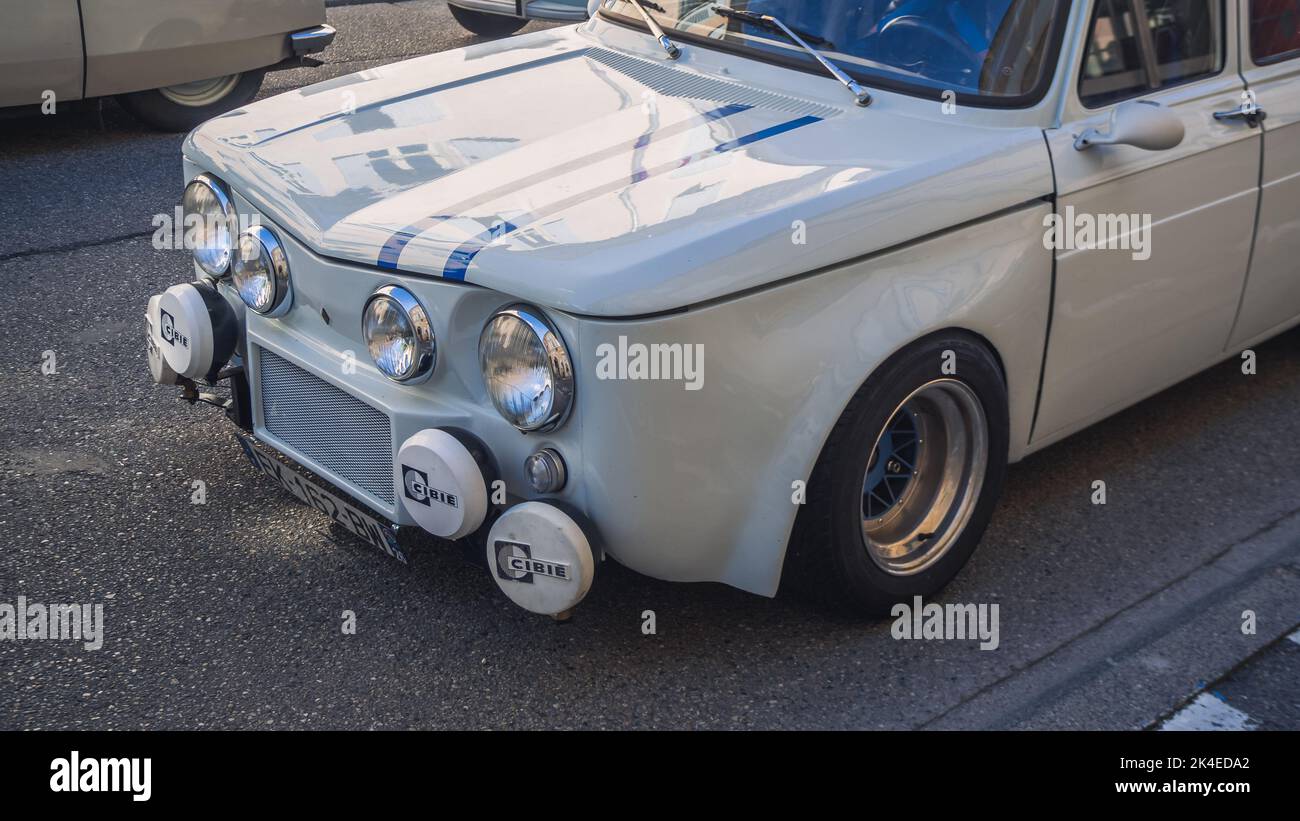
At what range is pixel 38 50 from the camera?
20.9 feet

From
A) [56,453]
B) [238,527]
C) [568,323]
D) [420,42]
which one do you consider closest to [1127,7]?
[568,323]

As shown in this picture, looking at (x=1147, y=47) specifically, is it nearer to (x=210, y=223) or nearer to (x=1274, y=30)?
(x=1274, y=30)

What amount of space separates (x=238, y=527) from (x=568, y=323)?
1405mm

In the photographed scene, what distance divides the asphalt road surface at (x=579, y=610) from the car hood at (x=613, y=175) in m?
0.88

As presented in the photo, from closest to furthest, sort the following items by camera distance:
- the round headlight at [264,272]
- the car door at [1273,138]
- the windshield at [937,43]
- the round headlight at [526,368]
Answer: the round headlight at [526,368]
the round headlight at [264,272]
the windshield at [937,43]
the car door at [1273,138]

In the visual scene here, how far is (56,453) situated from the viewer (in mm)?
3873

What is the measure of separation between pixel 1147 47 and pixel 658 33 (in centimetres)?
130

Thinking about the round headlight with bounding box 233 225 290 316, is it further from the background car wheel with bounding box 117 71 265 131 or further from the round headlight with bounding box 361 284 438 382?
the background car wheel with bounding box 117 71 265 131

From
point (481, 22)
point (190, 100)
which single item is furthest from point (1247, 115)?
point (481, 22)

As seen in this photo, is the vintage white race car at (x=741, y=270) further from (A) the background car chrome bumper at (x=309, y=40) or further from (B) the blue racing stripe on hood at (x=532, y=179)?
(A) the background car chrome bumper at (x=309, y=40)

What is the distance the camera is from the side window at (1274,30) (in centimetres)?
372

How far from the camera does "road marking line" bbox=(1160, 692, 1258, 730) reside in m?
2.85

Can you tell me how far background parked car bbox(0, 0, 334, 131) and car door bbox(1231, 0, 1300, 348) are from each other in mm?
5165

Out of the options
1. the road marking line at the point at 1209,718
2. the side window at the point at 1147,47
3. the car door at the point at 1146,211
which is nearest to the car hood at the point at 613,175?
the car door at the point at 1146,211
